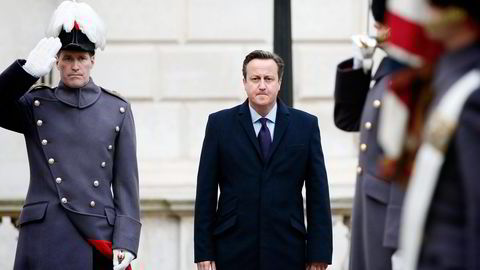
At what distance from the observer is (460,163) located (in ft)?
13.2

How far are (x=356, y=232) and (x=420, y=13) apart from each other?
2192mm

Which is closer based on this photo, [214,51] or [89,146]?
[89,146]

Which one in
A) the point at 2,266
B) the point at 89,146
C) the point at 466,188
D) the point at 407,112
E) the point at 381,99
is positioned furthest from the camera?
the point at 2,266

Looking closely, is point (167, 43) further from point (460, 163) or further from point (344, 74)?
point (460, 163)

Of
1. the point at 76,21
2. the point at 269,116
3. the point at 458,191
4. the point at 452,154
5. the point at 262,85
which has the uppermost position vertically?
the point at 76,21

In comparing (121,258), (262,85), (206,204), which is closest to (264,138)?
(262,85)

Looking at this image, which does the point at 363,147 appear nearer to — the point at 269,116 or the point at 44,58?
the point at 269,116

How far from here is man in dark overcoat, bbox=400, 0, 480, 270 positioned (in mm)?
4008

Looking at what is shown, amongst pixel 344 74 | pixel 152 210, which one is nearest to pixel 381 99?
pixel 344 74

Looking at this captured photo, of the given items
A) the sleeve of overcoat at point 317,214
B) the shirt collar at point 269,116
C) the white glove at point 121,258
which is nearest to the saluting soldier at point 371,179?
the sleeve of overcoat at point 317,214

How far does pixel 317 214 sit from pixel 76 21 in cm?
154

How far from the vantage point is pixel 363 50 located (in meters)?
6.16

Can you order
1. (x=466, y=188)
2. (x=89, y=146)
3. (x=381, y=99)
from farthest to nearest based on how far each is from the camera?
(x=89, y=146), (x=381, y=99), (x=466, y=188)

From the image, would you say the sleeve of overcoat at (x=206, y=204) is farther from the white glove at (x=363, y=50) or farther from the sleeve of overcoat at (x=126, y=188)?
the white glove at (x=363, y=50)
